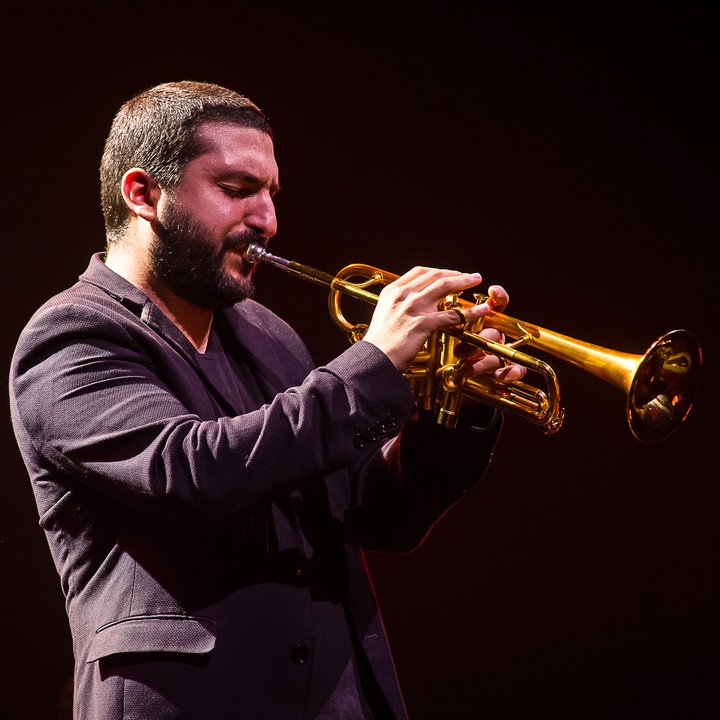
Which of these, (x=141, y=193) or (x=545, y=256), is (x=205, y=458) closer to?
(x=141, y=193)

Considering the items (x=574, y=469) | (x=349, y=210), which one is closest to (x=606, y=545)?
(x=574, y=469)

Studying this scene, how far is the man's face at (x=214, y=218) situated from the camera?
191cm

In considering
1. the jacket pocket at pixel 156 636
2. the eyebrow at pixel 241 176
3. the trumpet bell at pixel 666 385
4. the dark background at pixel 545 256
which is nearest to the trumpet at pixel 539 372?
the trumpet bell at pixel 666 385

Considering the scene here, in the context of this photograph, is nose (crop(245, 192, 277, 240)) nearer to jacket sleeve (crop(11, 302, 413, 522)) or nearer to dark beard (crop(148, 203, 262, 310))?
dark beard (crop(148, 203, 262, 310))

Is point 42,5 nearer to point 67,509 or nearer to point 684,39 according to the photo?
point 67,509

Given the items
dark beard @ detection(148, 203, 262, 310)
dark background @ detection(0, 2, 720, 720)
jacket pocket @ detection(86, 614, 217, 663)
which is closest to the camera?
jacket pocket @ detection(86, 614, 217, 663)

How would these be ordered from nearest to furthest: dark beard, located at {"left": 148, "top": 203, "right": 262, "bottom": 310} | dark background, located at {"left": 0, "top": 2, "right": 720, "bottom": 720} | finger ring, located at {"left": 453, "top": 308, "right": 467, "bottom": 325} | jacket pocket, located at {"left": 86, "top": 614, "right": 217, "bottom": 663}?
jacket pocket, located at {"left": 86, "top": 614, "right": 217, "bottom": 663}
finger ring, located at {"left": 453, "top": 308, "right": 467, "bottom": 325}
dark beard, located at {"left": 148, "top": 203, "right": 262, "bottom": 310}
dark background, located at {"left": 0, "top": 2, "right": 720, "bottom": 720}

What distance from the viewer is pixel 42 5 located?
304cm

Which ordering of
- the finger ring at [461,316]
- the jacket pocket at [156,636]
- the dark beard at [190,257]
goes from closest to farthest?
the jacket pocket at [156,636]
the finger ring at [461,316]
the dark beard at [190,257]

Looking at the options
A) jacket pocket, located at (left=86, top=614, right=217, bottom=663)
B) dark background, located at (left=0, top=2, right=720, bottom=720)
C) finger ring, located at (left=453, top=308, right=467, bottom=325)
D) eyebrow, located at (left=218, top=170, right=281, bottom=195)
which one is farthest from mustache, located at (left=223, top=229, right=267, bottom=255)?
dark background, located at (left=0, top=2, right=720, bottom=720)

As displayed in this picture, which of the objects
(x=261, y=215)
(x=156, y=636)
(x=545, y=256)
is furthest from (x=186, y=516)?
(x=545, y=256)

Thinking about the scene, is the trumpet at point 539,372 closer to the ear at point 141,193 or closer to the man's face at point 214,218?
the man's face at point 214,218

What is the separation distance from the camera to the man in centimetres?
155

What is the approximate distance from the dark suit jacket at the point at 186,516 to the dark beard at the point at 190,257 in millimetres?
158
